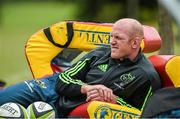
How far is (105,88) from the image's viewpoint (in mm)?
5688

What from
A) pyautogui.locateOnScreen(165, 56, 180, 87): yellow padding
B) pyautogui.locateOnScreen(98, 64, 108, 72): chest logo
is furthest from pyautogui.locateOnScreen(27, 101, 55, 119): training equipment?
pyautogui.locateOnScreen(165, 56, 180, 87): yellow padding

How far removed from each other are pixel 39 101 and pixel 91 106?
2.84 ft

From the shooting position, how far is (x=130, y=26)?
5.83 m

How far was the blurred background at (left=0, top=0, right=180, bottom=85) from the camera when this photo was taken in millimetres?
10156

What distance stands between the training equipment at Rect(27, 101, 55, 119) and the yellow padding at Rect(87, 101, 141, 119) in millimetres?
434

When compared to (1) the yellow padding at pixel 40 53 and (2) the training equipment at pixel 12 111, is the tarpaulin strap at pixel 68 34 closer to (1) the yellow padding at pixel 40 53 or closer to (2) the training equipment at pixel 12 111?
(1) the yellow padding at pixel 40 53

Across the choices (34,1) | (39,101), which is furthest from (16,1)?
(39,101)

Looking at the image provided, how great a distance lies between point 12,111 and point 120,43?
1.11m

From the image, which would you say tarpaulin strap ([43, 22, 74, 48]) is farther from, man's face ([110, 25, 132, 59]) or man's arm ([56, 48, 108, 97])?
man's face ([110, 25, 132, 59])

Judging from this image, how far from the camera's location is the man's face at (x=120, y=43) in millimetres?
5871

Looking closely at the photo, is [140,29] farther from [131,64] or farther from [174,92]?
[174,92]

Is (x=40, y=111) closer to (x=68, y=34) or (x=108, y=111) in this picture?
(x=108, y=111)

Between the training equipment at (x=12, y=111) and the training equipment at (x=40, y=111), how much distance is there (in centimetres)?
9

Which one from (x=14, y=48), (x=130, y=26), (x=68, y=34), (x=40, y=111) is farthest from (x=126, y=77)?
(x=14, y=48)
